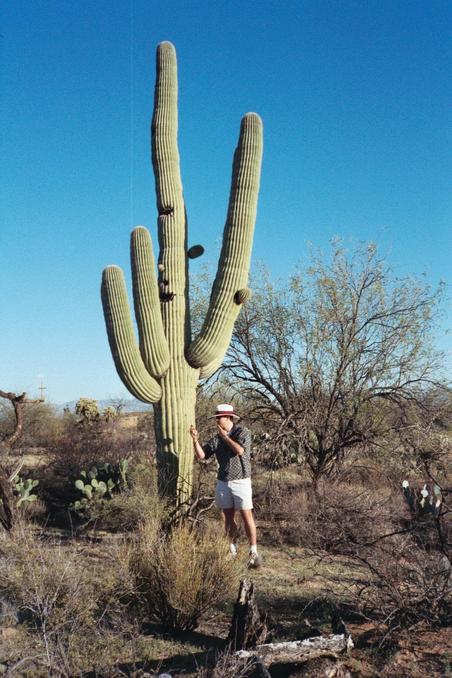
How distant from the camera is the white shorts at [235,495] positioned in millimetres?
6871

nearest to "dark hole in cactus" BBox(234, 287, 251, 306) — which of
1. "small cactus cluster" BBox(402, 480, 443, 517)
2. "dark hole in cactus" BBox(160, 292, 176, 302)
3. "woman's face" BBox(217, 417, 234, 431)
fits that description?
"dark hole in cactus" BBox(160, 292, 176, 302)

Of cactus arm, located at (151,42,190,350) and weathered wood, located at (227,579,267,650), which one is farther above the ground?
cactus arm, located at (151,42,190,350)

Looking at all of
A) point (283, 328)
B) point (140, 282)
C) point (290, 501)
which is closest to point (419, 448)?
point (290, 501)

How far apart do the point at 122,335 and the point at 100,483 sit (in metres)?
2.60

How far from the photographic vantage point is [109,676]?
3.98 m

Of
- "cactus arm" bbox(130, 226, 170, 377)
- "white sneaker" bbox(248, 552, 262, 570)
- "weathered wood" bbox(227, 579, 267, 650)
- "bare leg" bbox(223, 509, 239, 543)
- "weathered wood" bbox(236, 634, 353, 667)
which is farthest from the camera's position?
"cactus arm" bbox(130, 226, 170, 377)

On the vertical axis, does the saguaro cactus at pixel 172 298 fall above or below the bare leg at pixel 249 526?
above

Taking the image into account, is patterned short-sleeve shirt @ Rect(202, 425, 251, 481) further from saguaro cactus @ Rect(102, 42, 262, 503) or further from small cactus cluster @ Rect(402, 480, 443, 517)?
small cactus cluster @ Rect(402, 480, 443, 517)

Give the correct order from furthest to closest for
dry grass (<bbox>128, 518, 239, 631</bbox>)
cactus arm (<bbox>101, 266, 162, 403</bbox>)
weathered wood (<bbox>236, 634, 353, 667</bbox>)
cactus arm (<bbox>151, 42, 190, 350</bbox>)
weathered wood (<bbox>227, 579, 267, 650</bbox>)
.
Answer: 1. cactus arm (<bbox>151, 42, 190, 350</bbox>)
2. cactus arm (<bbox>101, 266, 162, 403</bbox>)
3. dry grass (<bbox>128, 518, 239, 631</bbox>)
4. weathered wood (<bbox>227, 579, 267, 650</bbox>)
5. weathered wood (<bbox>236, 634, 353, 667</bbox>)

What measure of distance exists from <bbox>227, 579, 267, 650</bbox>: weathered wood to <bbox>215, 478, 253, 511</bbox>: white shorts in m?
2.21

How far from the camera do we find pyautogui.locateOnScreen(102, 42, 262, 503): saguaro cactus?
308 inches

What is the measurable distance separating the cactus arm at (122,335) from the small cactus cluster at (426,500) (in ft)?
12.2

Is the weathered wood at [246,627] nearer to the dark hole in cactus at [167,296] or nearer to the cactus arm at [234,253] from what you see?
the cactus arm at [234,253]

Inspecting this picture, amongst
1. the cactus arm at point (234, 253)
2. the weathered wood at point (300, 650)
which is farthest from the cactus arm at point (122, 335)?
the weathered wood at point (300, 650)
